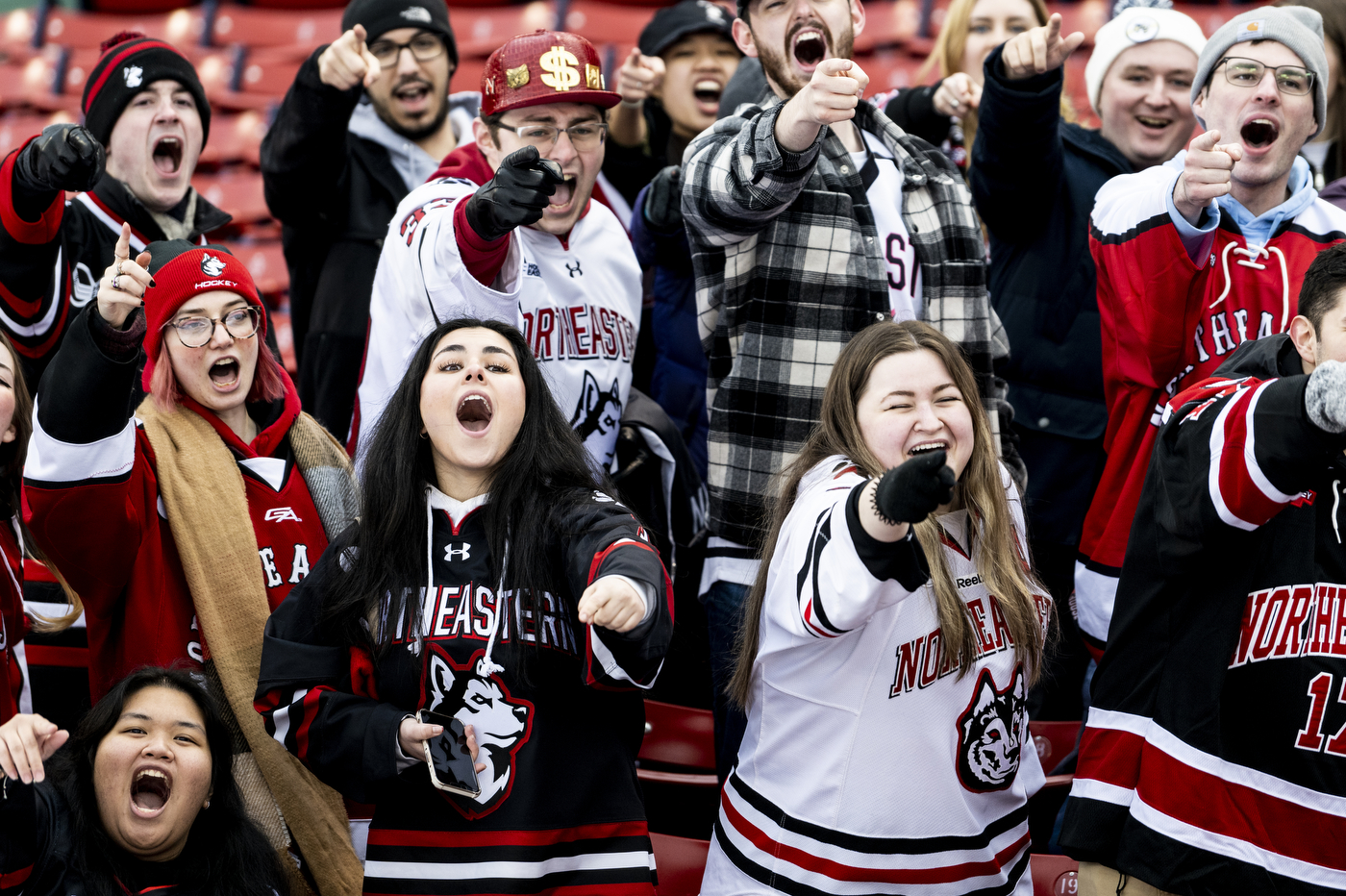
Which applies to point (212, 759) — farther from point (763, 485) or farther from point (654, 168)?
point (654, 168)

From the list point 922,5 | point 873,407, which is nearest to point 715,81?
point 873,407

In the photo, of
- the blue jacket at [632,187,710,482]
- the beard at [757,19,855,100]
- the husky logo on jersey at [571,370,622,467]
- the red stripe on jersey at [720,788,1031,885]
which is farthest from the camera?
the blue jacket at [632,187,710,482]

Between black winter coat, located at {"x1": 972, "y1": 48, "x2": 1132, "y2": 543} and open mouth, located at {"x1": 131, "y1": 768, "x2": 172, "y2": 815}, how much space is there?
80.6 inches

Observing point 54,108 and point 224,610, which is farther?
point 54,108

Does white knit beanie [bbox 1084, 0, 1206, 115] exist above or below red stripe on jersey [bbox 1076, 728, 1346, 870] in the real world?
above

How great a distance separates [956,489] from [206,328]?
1497 millimetres

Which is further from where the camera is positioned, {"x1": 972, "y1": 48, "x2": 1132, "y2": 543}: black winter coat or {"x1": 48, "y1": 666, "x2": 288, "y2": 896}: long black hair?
{"x1": 972, "y1": 48, "x2": 1132, "y2": 543}: black winter coat

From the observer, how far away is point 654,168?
4.12m

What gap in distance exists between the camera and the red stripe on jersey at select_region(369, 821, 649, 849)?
221cm

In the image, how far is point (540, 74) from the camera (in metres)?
3.11

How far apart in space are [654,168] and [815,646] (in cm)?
220

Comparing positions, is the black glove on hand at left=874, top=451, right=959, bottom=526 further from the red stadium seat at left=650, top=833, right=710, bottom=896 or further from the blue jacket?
the blue jacket

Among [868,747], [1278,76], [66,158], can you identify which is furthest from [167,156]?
[1278,76]

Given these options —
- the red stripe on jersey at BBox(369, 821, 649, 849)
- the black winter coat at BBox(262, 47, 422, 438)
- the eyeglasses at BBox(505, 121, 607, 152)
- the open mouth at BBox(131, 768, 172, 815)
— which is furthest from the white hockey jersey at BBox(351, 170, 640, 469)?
the red stripe on jersey at BBox(369, 821, 649, 849)
